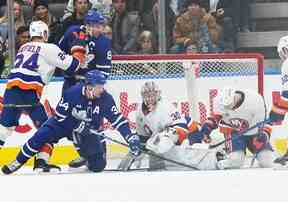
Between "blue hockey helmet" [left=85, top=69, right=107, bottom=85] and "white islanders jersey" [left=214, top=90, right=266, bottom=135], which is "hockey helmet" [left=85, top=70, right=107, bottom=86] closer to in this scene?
"blue hockey helmet" [left=85, top=69, right=107, bottom=85]

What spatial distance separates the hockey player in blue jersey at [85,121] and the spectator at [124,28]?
1.97 metres

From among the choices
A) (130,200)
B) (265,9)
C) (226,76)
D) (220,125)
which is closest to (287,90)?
(220,125)

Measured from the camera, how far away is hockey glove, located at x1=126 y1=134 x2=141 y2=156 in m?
6.24

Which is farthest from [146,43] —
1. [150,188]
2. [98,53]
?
[150,188]

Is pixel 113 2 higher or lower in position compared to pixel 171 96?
higher

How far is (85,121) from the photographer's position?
20.7 feet

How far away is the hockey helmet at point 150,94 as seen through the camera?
22.3 feet

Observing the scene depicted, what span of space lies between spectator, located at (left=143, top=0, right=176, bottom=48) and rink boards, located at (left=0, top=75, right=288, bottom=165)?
0.60 meters

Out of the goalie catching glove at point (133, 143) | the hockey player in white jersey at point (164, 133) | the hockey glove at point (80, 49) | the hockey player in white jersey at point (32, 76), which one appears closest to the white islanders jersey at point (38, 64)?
the hockey player in white jersey at point (32, 76)

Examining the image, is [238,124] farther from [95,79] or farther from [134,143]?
[95,79]

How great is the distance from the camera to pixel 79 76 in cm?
703

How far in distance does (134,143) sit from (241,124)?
0.79m

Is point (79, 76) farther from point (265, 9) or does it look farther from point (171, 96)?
point (265, 9)

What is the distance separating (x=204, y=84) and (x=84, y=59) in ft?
4.71
